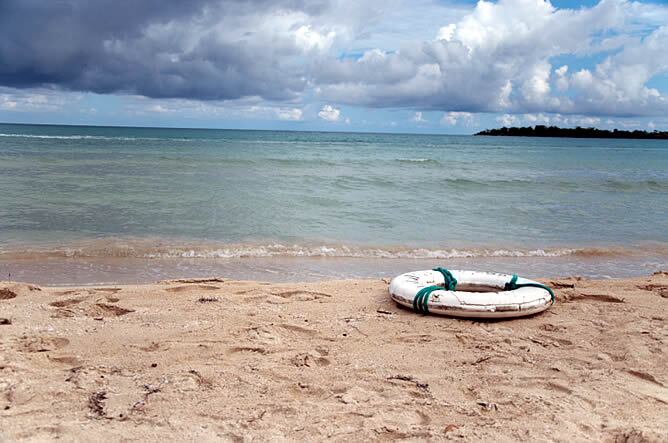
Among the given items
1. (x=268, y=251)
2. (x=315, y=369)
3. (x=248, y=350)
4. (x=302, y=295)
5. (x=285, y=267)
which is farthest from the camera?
(x=268, y=251)

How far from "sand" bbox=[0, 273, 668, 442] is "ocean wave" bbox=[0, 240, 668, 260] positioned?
2441 millimetres

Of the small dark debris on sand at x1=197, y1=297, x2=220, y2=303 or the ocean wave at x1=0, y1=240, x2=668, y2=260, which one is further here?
the ocean wave at x1=0, y1=240, x2=668, y2=260

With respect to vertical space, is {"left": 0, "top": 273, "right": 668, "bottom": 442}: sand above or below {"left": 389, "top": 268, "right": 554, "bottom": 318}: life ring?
below

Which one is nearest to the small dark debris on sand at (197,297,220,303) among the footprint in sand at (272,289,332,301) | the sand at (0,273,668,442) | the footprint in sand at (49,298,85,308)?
the sand at (0,273,668,442)

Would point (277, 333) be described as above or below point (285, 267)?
above

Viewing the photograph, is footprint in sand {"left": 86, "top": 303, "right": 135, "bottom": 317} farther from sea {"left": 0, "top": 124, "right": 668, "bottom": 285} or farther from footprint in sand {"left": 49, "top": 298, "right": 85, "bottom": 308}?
sea {"left": 0, "top": 124, "right": 668, "bottom": 285}

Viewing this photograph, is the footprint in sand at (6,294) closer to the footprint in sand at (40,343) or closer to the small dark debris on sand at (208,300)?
the footprint in sand at (40,343)

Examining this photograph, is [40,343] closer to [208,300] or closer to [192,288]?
[208,300]

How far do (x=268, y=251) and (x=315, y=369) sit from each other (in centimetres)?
504

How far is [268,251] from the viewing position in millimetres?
8742

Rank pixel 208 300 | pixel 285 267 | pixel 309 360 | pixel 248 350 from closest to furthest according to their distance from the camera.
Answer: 1. pixel 309 360
2. pixel 248 350
3. pixel 208 300
4. pixel 285 267

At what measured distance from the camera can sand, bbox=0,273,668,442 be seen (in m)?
3.02

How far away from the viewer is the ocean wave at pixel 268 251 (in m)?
8.12

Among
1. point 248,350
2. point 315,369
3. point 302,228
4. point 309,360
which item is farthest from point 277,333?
point 302,228
